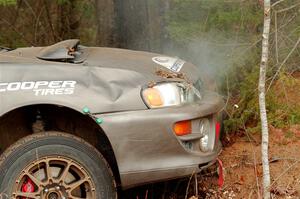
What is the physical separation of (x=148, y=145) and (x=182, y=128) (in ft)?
0.92

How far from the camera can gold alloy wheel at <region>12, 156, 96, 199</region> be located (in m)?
4.04

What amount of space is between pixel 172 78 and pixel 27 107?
3.54 ft

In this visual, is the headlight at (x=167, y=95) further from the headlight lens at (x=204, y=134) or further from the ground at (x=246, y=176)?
the ground at (x=246, y=176)

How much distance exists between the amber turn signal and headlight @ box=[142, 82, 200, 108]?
0.15 meters

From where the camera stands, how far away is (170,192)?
202 inches

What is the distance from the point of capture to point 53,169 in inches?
162

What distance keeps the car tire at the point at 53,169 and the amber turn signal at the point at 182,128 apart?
55 centimetres

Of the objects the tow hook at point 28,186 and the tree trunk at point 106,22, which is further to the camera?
the tree trunk at point 106,22

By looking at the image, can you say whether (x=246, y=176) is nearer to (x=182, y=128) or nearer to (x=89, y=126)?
(x=182, y=128)

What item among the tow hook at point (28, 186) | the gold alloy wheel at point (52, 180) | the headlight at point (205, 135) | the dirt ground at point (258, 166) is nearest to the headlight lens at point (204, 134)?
the headlight at point (205, 135)

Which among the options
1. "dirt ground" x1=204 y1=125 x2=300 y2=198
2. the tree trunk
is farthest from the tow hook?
the tree trunk

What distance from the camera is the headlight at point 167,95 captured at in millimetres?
4133

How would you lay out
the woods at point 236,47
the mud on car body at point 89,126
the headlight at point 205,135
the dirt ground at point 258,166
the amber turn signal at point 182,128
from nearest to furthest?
the mud on car body at point 89,126 < the amber turn signal at point 182,128 < the headlight at point 205,135 < the dirt ground at point 258,166 < the woods at point 236,47

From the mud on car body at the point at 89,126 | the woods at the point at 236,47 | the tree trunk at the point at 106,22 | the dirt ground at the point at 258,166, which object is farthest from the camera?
the tree trunk at the point at 106,22
